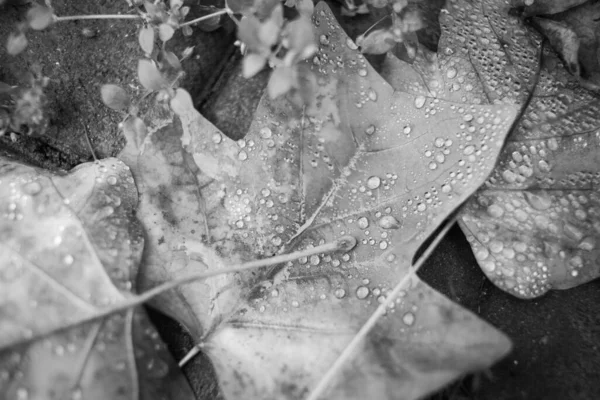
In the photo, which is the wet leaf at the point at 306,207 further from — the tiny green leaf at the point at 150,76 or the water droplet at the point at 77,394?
the water droplet at the point at 77,394

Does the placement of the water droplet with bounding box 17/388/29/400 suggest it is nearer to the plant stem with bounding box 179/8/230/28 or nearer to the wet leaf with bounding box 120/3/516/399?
the wet leaf with bounding box 120/3/516/399

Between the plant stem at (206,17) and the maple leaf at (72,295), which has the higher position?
the plant stem at (206,17)

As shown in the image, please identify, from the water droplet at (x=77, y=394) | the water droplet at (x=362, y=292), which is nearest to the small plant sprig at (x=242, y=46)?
the water droplet at (x=362, y=292)

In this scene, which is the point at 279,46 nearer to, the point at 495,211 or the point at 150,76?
the point at 150,76

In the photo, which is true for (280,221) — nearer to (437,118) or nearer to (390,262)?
(390,262)

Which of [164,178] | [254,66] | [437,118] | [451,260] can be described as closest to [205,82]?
[164,178]

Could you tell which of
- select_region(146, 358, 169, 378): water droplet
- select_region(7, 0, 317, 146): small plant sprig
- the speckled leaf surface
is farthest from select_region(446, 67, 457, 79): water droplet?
select_region(146, 358, 169, 378): water droplet
